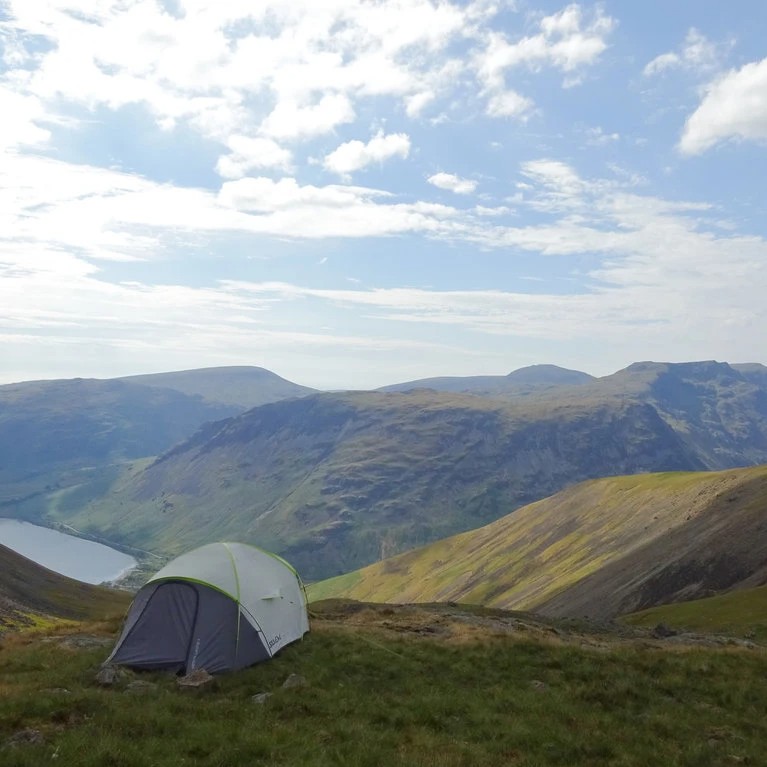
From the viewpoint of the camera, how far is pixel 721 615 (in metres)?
48.7

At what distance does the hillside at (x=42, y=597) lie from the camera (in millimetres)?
53594

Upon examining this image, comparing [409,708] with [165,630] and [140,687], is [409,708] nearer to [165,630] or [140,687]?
[140,687]

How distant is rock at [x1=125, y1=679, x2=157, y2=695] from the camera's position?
720 inches

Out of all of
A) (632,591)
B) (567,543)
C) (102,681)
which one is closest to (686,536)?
(632,591)

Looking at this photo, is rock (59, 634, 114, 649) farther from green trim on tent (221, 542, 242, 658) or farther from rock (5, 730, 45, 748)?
rock (5, 730, 45, 748)

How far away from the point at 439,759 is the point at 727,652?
17415mm

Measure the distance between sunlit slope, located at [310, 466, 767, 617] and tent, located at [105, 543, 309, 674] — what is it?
55534 mm

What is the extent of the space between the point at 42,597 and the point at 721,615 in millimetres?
68391

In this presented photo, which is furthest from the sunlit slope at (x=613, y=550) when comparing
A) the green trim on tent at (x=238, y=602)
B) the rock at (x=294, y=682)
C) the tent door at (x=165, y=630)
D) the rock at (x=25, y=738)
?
the rock at (x=25, y=738)

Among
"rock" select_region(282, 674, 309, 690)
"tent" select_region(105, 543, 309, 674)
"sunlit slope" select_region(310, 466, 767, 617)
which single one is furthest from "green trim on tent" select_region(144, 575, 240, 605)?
"sunlit slope" select_region(310, 466, 767, 617)

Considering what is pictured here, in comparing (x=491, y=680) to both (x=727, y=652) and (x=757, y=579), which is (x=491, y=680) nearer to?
(x=727, y=652)

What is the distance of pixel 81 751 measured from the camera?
12.8 meters

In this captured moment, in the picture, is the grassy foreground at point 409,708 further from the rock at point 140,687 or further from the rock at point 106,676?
the rock at point 106,676

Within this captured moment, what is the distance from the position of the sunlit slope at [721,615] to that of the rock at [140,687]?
35834 mm
